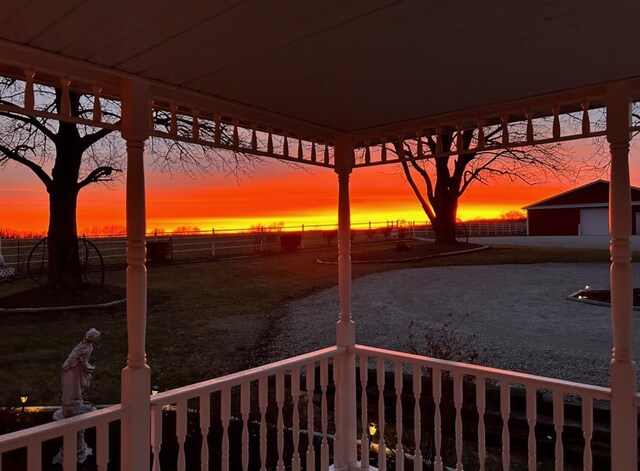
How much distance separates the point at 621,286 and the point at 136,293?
2.21m

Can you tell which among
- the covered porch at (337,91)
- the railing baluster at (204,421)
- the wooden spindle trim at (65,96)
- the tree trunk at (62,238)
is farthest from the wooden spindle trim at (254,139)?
the tree trunk at (62,238)

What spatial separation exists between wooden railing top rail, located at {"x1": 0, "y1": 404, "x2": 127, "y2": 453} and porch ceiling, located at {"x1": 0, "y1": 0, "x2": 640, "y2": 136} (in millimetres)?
1370

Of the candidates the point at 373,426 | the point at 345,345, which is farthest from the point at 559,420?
the point at 373,426

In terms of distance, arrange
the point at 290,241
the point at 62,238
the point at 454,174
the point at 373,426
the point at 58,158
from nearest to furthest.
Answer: the point at 373,426 < the point at 62,238 < the point at 58,158 < the point at 454,174 < the point at 290,241

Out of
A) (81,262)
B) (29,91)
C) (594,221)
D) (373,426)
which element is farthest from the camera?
(594,221)

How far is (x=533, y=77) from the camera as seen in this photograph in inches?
78.4

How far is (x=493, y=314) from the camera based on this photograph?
801 centimetres

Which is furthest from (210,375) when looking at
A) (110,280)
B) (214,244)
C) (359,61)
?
(359,61)

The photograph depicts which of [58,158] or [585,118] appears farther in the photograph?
[58,158]

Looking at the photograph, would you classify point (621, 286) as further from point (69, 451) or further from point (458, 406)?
point (69, 451)

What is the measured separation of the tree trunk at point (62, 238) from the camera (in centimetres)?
673

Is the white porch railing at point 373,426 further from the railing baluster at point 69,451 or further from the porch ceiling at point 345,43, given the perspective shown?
the porch ceiling at point 345,43

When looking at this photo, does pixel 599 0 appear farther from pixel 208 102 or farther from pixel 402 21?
pixel 208 102

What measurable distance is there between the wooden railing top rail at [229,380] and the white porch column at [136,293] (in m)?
0.11
